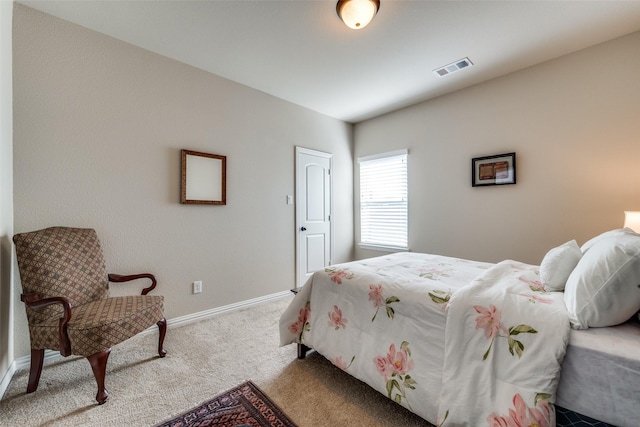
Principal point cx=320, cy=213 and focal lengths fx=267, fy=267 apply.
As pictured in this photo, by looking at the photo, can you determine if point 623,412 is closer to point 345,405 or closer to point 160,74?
point 345,405

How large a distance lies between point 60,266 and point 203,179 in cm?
135

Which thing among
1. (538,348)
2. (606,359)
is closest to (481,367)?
(538,348)

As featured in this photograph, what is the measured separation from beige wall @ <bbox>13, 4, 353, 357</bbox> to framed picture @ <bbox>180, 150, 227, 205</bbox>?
0.09 meters

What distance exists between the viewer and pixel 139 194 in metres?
2.48

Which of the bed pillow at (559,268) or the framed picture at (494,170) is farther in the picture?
the framed picture at (494,170)

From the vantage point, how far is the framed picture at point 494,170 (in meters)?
2.91

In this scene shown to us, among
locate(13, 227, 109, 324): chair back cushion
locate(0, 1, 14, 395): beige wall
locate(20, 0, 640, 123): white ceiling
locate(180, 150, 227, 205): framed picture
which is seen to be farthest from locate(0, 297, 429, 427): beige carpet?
locate(20, 0, 640, 123): white ceiling

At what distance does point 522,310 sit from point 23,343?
322 cm

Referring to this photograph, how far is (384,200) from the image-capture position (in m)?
4.13

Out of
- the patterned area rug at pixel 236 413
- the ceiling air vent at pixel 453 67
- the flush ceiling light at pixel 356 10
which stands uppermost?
the ceiling air vent at pixel 453 67

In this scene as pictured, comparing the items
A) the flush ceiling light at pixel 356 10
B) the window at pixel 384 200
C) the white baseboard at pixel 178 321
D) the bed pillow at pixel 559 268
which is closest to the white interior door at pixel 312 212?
the white baseboard at pixel 178 321

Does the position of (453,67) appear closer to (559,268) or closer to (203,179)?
(559,268)

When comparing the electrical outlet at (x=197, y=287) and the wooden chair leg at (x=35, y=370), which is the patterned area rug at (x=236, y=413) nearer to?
the wooden chair leg at (x=35, y=370)

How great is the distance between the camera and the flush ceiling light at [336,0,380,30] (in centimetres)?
183
